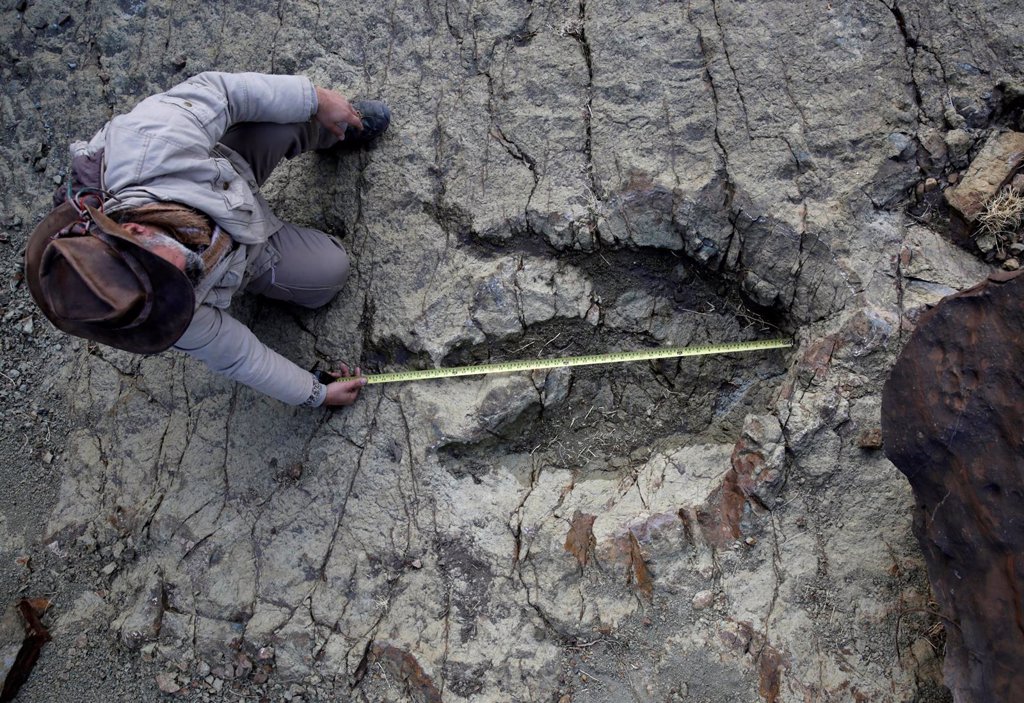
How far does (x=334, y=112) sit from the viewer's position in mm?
3096

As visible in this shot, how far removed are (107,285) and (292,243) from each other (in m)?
0.99

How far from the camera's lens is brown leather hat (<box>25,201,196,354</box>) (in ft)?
7.37

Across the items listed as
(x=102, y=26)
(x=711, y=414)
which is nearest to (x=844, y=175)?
(x=711, y=414)

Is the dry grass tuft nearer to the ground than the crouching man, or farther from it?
farther from it

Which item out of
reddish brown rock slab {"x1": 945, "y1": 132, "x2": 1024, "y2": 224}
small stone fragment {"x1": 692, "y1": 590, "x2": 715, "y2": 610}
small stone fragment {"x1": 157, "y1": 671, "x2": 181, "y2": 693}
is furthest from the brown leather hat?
reddish brown rock slab {"x1": 945, "y1": 132, "x2": 1024, "y2": 224}

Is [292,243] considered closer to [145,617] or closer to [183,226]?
[183,226]

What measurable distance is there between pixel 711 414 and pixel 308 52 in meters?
2.53

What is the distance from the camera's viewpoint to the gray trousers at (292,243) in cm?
308

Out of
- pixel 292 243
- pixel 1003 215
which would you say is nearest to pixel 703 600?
pixel 1003 215

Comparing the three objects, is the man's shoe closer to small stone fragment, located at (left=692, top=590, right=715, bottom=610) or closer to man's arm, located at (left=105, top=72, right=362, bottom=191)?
man's arm, located at (left=105, top=72, right=362, bottom=191)

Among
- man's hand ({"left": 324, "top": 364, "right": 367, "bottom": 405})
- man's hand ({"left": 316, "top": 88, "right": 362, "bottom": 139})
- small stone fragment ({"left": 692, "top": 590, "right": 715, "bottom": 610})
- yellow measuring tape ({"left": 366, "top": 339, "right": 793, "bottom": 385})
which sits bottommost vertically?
man's hand ({"left": 324, "top": 364, "right": 367, "bottom": 405})

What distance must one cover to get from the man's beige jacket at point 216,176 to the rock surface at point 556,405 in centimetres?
50

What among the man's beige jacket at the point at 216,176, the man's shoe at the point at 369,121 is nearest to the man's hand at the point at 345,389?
the man's beige jacket at the point at 216,176

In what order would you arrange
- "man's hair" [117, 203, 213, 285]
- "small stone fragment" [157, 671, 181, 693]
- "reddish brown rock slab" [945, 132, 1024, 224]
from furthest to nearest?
"small stone fragment" [157, 671, 181, 693] → "reddish brown rock slab" [945, 132, 1024, 224] → "man's hair" [117, 203, 213, 285]
